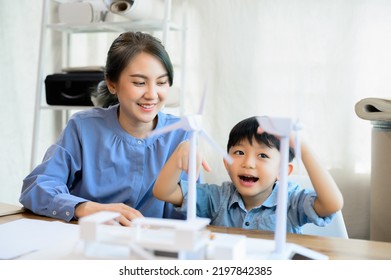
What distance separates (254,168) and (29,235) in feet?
1.62

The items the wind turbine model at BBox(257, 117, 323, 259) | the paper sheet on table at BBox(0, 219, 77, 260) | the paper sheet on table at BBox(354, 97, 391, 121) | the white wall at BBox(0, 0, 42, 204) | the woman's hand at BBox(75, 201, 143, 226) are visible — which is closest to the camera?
the wind turbine model at BBox(257, 117, 323, 259)

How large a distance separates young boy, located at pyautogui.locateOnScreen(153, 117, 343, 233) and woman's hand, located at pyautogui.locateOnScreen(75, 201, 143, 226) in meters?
0.12

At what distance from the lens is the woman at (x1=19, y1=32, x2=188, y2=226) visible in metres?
1.16

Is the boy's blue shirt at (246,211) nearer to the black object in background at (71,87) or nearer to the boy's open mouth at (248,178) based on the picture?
the boy's open mouth at (248,178)

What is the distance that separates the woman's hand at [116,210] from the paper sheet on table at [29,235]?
0.05m

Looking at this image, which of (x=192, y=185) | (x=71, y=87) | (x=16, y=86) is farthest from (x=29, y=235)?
(x=16, y=86)

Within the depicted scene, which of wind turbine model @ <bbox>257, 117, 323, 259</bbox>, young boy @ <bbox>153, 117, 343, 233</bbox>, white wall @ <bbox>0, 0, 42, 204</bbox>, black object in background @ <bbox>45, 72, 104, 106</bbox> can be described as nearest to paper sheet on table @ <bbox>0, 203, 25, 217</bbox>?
young boy @ <bbox>153, 117, 343, 233</bbox>

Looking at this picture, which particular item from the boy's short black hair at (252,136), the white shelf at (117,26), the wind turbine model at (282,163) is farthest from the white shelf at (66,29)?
the wind turbine model at (282,163)

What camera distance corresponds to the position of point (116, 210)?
0.93 metres

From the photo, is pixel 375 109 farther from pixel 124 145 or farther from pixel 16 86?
pixel 16 86

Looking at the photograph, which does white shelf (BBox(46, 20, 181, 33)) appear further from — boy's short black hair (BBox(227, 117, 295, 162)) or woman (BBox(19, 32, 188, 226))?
boy's short black hair (BBox(227, 117, 295, 162))

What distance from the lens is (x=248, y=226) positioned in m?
1.05

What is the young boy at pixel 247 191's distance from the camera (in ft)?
3.24

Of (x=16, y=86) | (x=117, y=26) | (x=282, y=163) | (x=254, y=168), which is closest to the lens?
(x=282, y=163)
